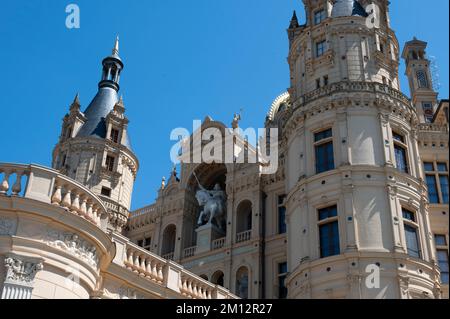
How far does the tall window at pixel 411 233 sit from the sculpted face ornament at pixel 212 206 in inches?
543

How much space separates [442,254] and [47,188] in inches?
853

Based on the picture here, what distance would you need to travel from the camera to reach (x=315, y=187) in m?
28.9

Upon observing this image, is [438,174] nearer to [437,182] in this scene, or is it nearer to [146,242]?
[437,182]

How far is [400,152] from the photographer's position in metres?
30.3

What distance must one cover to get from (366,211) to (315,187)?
111 inches

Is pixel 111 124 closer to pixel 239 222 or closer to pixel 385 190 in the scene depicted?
pixel 239 222

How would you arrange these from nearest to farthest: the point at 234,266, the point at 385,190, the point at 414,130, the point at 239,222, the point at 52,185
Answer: the point at 52,185 → the point at 385,190 → the point at 414,130 → the point at 234,266 → the point at 239,222

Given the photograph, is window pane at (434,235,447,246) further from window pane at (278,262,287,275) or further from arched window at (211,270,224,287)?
arched window at (211,270,224,287)

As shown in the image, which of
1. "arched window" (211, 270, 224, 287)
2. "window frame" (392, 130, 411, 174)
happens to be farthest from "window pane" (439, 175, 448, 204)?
"arched window" (211, 270, 224, 287)

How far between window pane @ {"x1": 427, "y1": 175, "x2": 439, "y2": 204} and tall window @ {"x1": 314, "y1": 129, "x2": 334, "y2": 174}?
682cm

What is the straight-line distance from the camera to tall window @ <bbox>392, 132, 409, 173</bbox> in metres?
29.8

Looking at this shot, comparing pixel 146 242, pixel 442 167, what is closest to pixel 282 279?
pixel 442 167

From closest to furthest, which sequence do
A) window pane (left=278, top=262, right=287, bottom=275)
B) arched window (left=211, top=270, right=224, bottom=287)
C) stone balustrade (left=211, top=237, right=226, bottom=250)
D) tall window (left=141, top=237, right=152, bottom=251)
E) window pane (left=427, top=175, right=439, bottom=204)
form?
window pane (left=427, top=175, right=439, bottom=204), window pane (left=278, top=262, right=287, bottom=275), arched window (left=211, top=270, right=224, bottom=287), stone balustrade (left=211, top=237, right=226, bottom=250), tall window (left=141, top=237, right=152, bottom=251)
